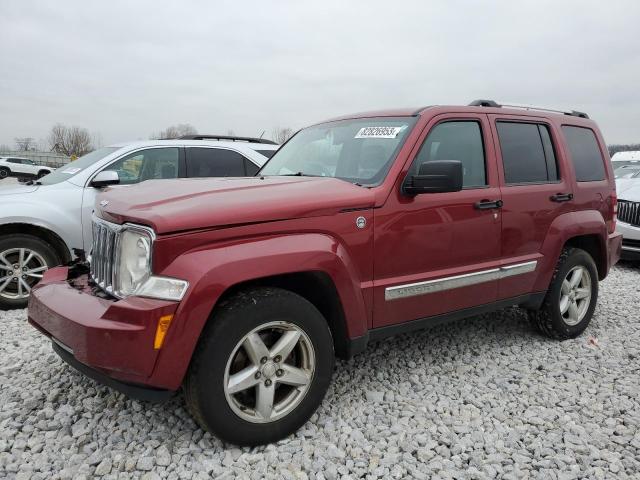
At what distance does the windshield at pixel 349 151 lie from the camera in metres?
3.14

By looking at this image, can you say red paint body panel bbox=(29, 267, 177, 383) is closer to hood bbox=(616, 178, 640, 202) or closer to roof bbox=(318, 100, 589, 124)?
roof bbox=(318, 100, 589, 124)

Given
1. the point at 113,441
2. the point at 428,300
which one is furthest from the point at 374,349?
the point at 113,441

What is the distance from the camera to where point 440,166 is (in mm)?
2830

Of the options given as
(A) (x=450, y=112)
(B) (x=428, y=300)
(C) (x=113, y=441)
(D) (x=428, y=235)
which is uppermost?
(A) (x=450, y=112)

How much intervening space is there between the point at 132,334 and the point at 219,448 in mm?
856

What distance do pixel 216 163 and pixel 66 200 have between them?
169 centimetres

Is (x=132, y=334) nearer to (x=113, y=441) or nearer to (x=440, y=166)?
(x=113, y=441)

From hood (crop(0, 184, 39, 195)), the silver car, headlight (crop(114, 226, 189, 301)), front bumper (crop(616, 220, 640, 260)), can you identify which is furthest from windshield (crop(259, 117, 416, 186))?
the silver car

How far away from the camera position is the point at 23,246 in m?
4.62

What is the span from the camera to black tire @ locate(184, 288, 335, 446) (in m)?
2.36

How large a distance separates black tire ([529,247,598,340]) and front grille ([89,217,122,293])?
3.40m

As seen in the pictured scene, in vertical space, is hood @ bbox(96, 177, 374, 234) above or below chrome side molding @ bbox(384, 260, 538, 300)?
above

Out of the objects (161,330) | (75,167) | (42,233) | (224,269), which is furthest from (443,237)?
(75,167)

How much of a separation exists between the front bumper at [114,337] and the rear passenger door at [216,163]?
132 inches
